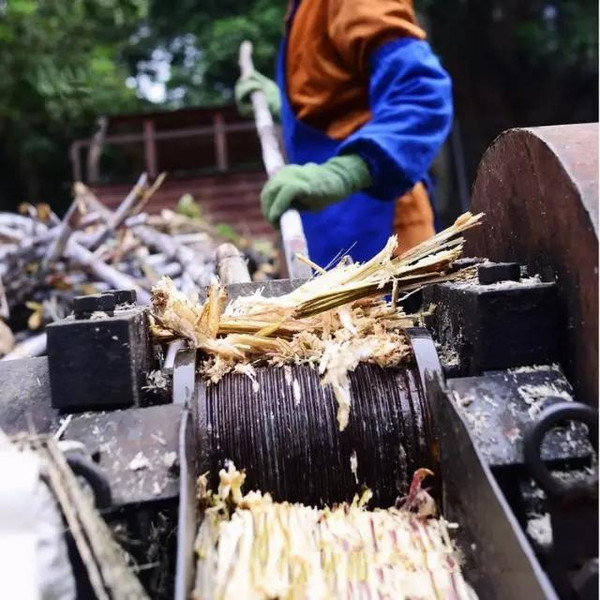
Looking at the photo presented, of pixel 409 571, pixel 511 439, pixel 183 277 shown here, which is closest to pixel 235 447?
pixel 409 571

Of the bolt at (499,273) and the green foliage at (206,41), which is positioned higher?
the green foliage at (206,41)

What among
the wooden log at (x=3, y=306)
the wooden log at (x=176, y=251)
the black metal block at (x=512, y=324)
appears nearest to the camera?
the black metal block at (x=512, y=324)

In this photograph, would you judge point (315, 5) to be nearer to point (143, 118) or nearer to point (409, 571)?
point (409, 571)

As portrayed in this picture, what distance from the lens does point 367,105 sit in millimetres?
3008

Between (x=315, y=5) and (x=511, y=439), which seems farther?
(x=315, y=5)

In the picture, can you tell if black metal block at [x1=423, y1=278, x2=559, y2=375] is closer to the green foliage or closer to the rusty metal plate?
the rusty metal plate

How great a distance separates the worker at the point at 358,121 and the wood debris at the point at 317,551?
1.38 m

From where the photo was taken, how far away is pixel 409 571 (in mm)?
1120

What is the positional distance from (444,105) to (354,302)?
1.44 meters

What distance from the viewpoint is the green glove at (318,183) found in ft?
7.90

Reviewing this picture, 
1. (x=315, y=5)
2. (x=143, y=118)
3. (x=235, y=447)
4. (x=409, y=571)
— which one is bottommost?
(x=409, y=571)

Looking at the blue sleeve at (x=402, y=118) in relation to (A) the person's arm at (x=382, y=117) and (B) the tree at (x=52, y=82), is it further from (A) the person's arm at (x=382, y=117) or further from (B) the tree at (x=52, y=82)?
(B) the tree at (x=52, y=82)

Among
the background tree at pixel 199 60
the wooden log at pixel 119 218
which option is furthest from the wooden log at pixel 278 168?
the background tree at pixel 199 60

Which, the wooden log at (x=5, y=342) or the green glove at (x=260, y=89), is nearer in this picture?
the wooden log at (x=5, y=342)
